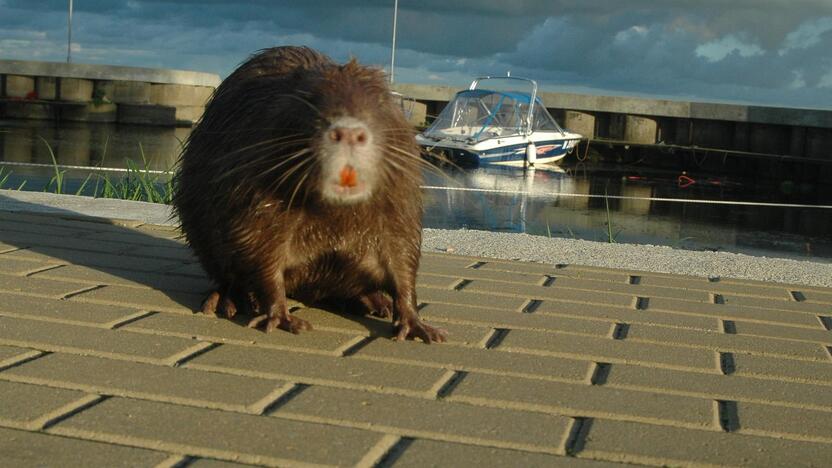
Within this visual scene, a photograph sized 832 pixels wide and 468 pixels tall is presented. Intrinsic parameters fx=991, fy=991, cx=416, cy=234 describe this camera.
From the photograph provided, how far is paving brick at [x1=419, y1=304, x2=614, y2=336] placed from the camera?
357 cm

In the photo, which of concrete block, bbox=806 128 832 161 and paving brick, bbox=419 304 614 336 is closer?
paving brick, bbox=419 304 614 336

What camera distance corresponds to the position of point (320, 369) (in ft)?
9.46

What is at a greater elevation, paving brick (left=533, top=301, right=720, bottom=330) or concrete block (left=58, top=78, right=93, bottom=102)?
concrete block (left=58, top=78, right=93, bottom=102)

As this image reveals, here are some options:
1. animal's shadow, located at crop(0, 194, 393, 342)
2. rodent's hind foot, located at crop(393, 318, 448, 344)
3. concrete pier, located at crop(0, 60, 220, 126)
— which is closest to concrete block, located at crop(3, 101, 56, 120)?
concrete pier, located at crop(0, 60, 220, 126)

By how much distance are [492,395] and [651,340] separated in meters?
1.00

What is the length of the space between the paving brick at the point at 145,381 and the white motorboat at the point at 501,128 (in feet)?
67.1

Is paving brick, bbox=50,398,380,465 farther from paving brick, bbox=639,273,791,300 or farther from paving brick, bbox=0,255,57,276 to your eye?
paving brick, bbox=639,273,791,300

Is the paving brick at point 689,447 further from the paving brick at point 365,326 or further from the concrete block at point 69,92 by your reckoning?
the concrete block at point 69,92

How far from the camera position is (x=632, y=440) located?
2389 millimetres

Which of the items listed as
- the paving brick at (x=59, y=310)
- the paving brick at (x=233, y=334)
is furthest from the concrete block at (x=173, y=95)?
the paving brick at (x=233, y=334)

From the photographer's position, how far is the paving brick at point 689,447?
2.29 meters

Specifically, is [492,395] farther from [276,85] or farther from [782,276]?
[782,276]

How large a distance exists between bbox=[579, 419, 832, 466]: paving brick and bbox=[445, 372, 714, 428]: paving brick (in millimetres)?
86

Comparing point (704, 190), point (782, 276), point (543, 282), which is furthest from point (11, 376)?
point (704, 190)
